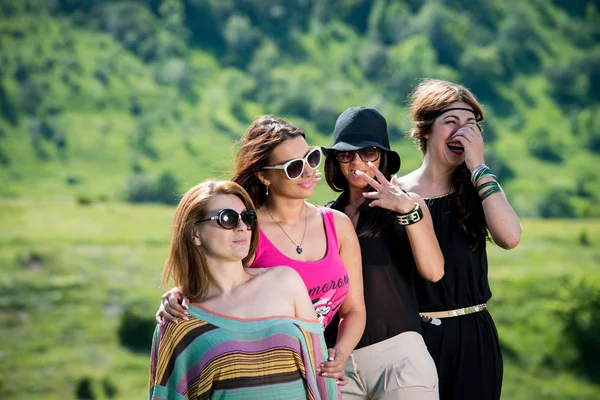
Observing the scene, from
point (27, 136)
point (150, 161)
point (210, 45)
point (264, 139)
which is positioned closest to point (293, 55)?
point (210, 45)

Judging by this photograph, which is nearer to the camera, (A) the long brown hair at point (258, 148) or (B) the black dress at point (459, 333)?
(A) the long brown hair at point (258, 148)

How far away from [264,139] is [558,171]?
32.3 meters

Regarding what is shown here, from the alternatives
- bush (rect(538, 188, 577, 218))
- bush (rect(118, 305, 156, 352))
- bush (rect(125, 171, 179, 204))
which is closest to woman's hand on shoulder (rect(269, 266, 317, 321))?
bush (rect(118, 305, 156, 352))

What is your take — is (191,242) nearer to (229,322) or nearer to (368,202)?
(229,322)

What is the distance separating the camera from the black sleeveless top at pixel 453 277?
344cm

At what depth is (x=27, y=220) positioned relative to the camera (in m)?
29.5

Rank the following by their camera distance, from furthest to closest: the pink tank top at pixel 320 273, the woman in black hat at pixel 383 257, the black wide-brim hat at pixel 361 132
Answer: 1. the black wide-brim hat at pixel 361 132
2. the woman in black hat at pixel 383 257
3. the pink tank top at pixel 320 273

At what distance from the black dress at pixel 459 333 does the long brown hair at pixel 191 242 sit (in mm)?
1016

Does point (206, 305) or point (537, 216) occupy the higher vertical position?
point (537, 216)

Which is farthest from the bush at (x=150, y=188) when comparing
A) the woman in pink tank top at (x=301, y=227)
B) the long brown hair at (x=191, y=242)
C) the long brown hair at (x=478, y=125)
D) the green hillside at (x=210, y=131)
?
the long brown hair at (x=191, y=242)

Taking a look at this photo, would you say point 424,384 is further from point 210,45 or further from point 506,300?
point 210,45

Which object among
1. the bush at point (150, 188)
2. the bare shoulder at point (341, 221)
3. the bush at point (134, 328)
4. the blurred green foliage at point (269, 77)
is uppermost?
the blurred green foliage at point (269, 77)

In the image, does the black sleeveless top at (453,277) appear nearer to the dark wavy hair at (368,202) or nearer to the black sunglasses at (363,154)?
the dark wavy hair at (368,202)

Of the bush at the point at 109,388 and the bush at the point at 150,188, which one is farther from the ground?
the bush at the point at 150,188
